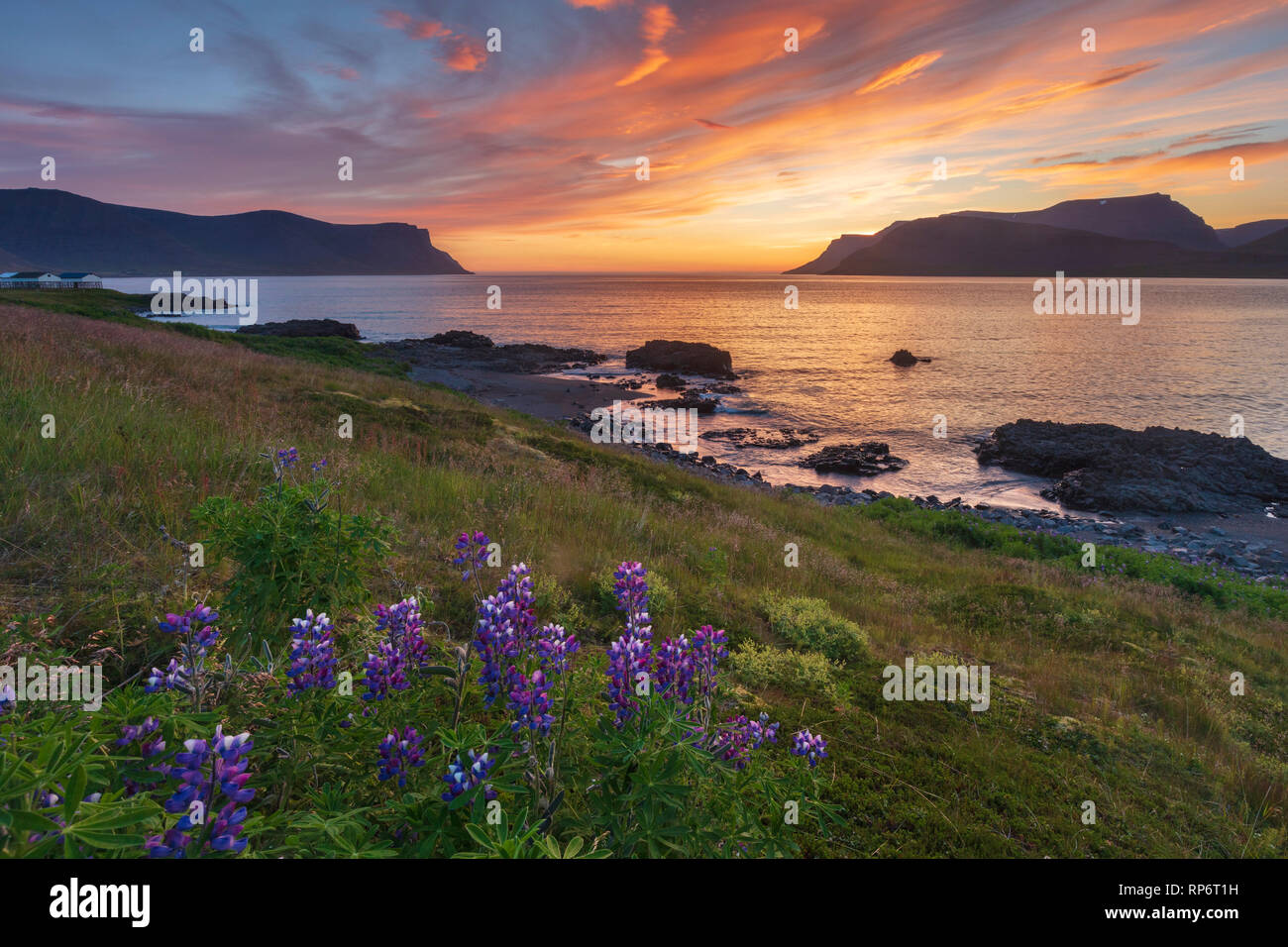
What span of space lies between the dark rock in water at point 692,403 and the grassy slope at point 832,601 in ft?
110

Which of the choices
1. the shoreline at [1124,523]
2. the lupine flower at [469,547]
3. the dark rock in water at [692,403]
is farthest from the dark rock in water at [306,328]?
the lupine flower at [469,547]

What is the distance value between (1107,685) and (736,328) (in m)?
112

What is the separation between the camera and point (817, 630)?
21.0 ft

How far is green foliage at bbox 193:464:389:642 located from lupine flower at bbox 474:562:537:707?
1.38 meters

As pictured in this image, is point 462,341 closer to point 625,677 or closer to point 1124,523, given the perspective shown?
point 1124,523

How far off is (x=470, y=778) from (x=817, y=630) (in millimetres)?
5237

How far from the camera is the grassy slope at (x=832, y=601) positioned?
3.84 m

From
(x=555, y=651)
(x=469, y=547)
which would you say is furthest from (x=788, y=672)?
(x=555, y=651)

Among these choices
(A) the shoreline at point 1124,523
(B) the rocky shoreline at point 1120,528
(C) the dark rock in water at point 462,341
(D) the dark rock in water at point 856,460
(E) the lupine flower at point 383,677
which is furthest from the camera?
(C) the dark rock in water at point 462,341

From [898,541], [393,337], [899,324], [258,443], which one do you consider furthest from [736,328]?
[258,443]

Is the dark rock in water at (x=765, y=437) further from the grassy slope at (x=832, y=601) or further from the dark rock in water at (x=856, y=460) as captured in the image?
the grassy slope at (x=832, y=601)

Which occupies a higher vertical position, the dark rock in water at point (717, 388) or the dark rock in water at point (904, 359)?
the dark rock in water at point (904, 359)

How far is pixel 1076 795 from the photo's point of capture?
13.3 ft
